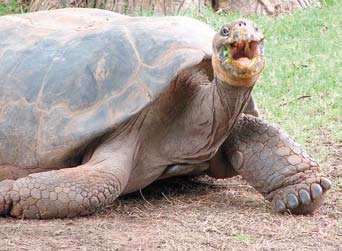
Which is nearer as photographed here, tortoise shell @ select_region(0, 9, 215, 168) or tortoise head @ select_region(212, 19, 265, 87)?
tortoise head @ select_region(212, 19, 265, 87)

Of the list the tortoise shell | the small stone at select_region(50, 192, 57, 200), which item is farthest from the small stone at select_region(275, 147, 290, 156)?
the small stone at select_region(50, 192, 57, 200)

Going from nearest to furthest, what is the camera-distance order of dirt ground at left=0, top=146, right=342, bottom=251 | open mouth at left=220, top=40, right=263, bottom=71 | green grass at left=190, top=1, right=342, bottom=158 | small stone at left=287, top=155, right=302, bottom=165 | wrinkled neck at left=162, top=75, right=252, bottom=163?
dirt ground at left=0, top=146, right=342, bottom=251 < open mouth at left=220, top=40, right=263, bottom=71 < wrinkled neck at left=162, top=75, right=252, bottom=163 < small stone at left=287, top=155, right=302, bottom=165 < green grass at left=190, top=1, right=342, bottom=158

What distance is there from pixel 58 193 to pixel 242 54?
112 centimetres

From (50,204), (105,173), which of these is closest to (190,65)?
(105,173)

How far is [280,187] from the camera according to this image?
4.79m

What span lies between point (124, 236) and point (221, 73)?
0.90m

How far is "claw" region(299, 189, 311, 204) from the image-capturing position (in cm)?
466

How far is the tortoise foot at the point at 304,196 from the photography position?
Result: 4.66 m

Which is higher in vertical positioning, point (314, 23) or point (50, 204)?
point (50, 204)

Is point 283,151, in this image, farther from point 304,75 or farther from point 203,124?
point 304,75

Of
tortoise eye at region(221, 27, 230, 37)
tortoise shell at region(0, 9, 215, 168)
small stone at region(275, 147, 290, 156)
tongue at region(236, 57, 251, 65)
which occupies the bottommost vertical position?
small stone at region(275, 147, 290, 156)

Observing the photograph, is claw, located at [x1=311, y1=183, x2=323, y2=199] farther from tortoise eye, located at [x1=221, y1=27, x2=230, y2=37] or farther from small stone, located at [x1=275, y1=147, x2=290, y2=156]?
tortoise eye, located at [x1=221, y1=27, x2=230, y2=37]

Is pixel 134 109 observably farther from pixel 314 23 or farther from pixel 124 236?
pixel 314 23

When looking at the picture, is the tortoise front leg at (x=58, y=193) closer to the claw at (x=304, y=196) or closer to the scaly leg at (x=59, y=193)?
the scaly leg at (x=59, y=193)
